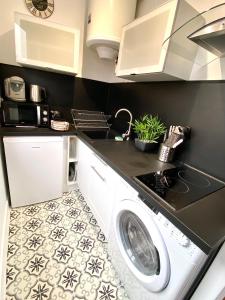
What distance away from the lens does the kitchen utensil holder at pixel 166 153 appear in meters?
1.34

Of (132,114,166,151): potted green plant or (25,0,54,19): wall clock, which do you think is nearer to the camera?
(132,114,166,151): potted green plant

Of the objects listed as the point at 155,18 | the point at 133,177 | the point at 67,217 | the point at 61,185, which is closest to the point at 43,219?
the point at 67,217

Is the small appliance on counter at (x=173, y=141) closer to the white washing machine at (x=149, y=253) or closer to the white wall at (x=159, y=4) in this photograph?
the white washing machine at (x=149, y=253)

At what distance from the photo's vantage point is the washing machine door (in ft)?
2.58

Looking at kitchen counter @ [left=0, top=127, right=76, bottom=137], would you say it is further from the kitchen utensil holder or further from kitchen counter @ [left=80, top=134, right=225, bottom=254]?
the kitchen utensil holder

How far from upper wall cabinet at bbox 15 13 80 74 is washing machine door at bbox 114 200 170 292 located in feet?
4.99

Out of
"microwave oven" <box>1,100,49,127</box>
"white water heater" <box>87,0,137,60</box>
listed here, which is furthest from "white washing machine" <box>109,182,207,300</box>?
"white water heater" <box>87,0,137,60</box>

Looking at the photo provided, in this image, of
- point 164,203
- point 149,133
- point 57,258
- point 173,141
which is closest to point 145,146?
point 149,133

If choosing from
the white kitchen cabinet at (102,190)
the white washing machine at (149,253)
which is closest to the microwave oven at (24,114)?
the white kitchen cabinet at (102,190)

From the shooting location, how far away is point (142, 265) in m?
1.03

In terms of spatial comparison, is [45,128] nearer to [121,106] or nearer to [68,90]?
[68,90]

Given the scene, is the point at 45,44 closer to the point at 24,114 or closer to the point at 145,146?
the point at 24,114

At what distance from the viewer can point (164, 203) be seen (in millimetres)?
788

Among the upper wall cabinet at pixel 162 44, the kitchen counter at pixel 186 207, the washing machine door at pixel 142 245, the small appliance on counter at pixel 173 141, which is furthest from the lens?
the small appliance on counter at pixel 173 141
